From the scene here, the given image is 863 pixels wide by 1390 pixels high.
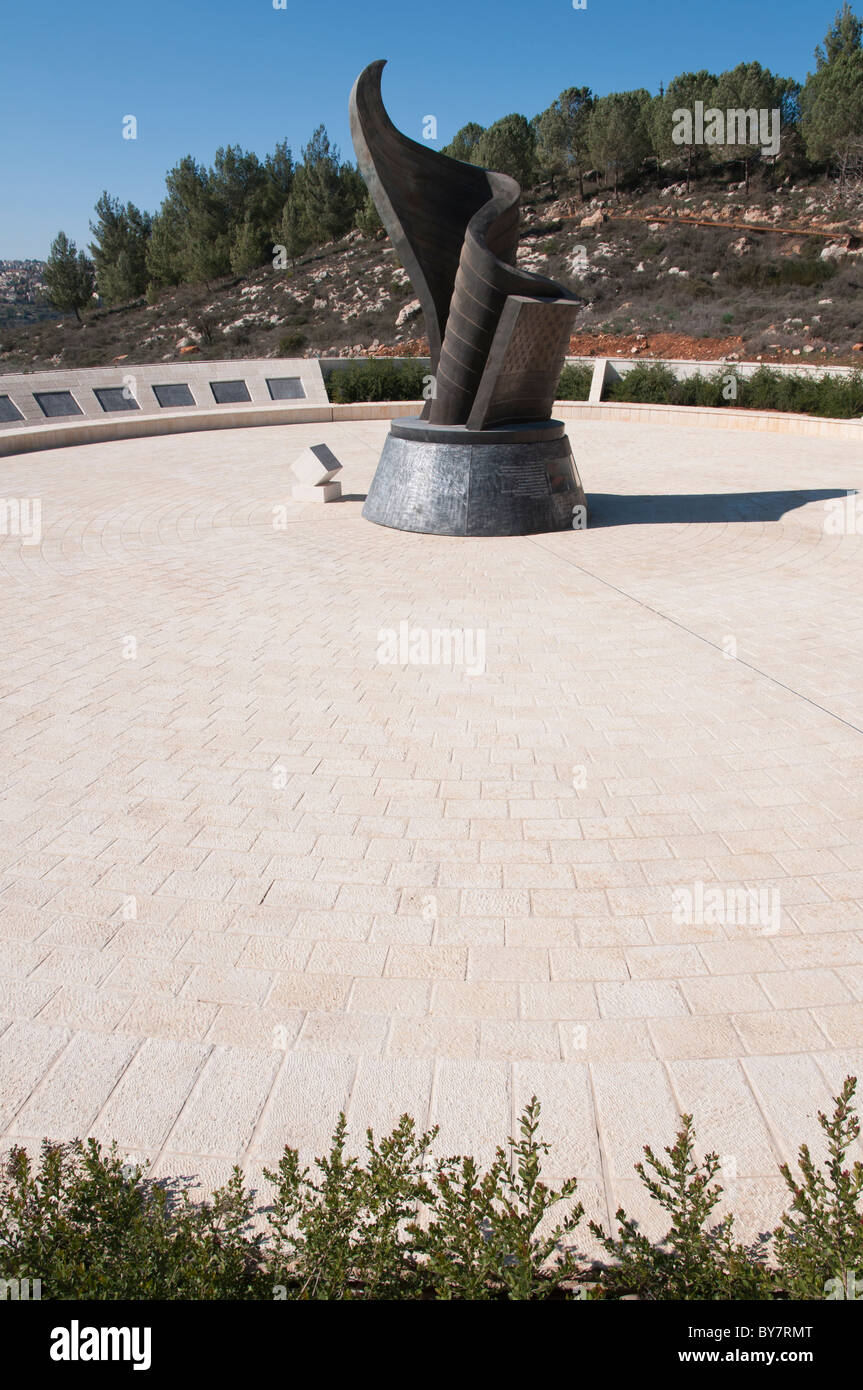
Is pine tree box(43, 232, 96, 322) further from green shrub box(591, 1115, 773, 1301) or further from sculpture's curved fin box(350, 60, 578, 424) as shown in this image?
green shrub box(591, 1115, 773, 1301)

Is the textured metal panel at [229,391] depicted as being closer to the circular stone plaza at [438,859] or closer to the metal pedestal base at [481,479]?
the metal pedestal base at [481,479]

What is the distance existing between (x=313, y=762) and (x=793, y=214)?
54.1 meters

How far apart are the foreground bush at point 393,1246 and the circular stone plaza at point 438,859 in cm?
33

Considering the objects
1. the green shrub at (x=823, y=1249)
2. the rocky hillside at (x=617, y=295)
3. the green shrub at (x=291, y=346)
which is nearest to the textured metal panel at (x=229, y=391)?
the rocky hillside at (x=617, y=295)

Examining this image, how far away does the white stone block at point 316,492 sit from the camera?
13523 mm

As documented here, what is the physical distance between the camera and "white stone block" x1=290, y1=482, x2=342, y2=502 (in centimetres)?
1352

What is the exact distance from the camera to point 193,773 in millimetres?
5711

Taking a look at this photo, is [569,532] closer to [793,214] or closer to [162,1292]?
[162,1292]

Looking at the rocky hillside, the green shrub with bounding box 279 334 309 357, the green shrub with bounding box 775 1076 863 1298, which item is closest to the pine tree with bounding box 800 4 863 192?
the rocky hillside

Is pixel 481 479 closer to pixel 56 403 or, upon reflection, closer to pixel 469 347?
pixel 469 347

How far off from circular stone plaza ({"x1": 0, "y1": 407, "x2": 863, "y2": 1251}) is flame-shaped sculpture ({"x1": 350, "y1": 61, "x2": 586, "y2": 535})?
157 cm

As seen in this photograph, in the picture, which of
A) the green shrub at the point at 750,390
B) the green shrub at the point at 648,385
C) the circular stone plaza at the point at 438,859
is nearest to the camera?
the circular stone plaza at the point at 438,859

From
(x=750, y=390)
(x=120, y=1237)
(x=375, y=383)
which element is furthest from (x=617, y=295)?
(x=120, y=1237)
